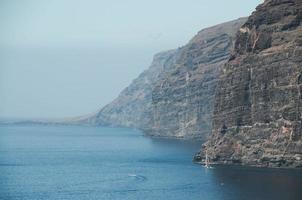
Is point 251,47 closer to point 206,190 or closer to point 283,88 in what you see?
point 283,88

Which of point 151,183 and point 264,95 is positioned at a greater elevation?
point 264,95

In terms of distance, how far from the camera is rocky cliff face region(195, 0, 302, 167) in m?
174

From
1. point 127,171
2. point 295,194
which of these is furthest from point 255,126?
point 295,194

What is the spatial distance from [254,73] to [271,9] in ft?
48.8

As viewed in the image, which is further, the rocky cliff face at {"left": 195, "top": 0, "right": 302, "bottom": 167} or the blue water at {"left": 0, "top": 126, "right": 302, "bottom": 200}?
the rocky cliff face at {"left": 195, "top": 0, "right": 302, "bottom": 167}

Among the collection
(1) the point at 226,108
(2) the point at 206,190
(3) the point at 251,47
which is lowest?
(2) the point at 206,190

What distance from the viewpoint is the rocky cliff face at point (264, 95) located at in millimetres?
174500

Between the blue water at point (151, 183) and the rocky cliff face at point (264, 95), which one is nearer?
the blue water at point (151, 183)

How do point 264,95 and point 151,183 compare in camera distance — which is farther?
point 264,95

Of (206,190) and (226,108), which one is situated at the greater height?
(226,108)

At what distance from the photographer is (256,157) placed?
179 meters

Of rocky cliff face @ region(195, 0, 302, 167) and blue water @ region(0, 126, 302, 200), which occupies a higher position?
rocky cliff face @ region(195, 0, 302, 167)

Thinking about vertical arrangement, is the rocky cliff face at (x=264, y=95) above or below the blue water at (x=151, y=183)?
above

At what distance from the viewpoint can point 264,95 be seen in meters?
183
